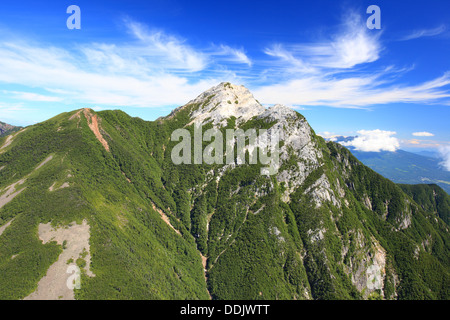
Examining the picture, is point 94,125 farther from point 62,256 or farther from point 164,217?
point 62,256

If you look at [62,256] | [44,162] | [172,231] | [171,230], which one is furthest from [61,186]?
[172,231]

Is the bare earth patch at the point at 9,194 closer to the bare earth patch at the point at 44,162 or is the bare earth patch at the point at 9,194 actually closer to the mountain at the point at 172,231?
the mountain at the point at 172,231

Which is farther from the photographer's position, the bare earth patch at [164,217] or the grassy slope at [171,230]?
the bare earth patch at [164,217]

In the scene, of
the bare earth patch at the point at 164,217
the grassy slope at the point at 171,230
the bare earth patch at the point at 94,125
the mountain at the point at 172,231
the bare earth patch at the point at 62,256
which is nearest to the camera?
the bare earth patch at the point at 62,256

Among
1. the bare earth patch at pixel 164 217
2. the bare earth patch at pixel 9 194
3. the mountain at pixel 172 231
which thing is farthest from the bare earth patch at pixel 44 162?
the bare earth patch at pixel 164 217

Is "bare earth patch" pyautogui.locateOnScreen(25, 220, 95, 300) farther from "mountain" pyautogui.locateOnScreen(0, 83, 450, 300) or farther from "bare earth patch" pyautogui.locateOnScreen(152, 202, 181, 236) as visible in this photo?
"bare earth patch" pyautogui.locateOnScreen(152, 202, 181, 236)
